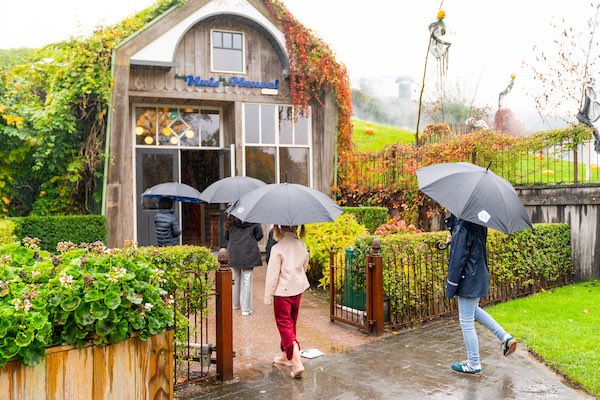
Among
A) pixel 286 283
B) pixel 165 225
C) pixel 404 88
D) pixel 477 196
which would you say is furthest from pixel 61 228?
pixel 404 88

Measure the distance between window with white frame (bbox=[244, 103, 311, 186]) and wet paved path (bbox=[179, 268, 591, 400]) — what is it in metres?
6.84

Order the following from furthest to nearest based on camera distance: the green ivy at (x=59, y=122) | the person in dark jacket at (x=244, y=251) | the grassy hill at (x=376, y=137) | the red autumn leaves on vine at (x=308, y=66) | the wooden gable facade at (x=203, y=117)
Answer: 1. the grassy hill at (x=376, y=137)
2. the red autumn leaves on vine at (x=308, y=66)
3. the wooden gable facade at (x=203, y=117)
4. the green ivy at (x=59, y=122)
5. the person in dark jacket at (x=244, y=251)

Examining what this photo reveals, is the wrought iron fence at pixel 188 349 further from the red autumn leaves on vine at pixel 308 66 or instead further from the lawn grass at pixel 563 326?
the red autumn leaves on vine at pixel 308 66

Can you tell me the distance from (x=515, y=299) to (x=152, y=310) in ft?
22.9

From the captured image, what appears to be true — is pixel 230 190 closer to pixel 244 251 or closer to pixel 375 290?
pixel 244 251

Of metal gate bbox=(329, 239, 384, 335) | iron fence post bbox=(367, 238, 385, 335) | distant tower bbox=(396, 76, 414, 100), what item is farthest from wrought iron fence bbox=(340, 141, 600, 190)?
distant tower bbox=(396, 76, 414, 100)

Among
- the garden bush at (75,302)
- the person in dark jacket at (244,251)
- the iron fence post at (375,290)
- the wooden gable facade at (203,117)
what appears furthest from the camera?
the wooden gable facade at (203,117)

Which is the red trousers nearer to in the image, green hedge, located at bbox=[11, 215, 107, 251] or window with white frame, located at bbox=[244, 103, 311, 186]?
green hedge, located at bbox=[11, 215, 107, 251]

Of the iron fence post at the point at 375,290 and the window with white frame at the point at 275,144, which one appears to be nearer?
the iron fence post at the point at 375,290

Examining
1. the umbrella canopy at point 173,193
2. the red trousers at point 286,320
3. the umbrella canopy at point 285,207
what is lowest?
the red trousers at point 286,320

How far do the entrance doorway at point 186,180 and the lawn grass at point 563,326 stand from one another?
7176 millimetres

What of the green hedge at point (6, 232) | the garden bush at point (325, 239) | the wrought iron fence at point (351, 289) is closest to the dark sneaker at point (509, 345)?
the wrought iron fence at point (351, 289)

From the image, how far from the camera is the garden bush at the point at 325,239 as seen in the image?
9.66m

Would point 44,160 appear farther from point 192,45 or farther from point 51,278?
point 51,278
